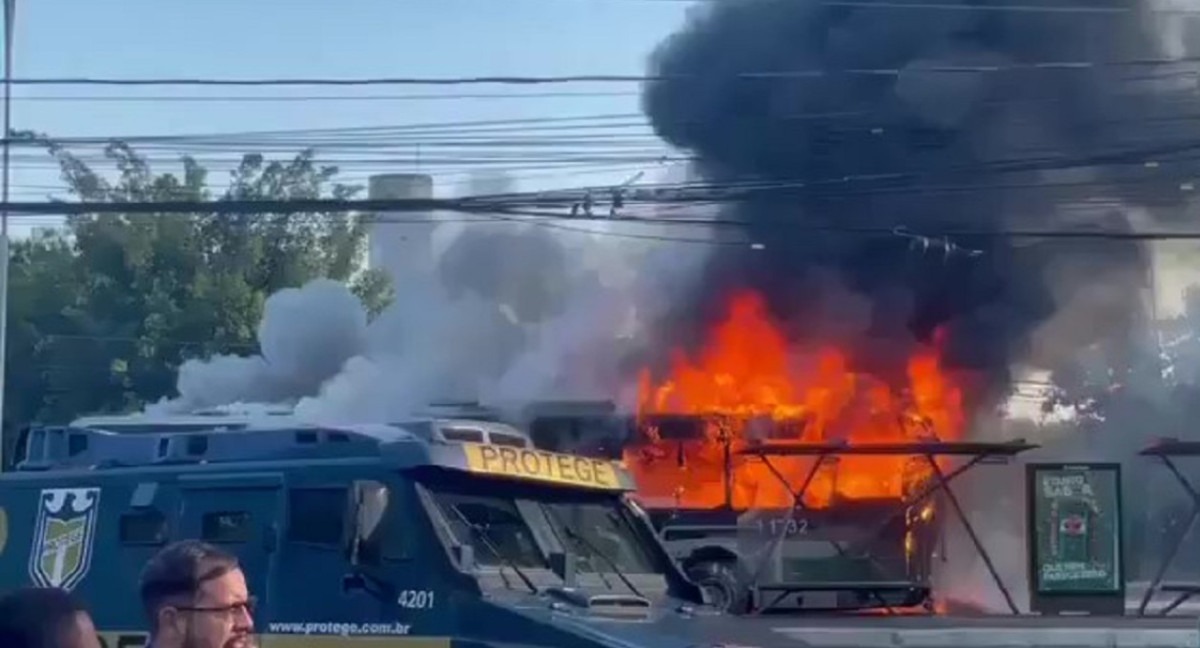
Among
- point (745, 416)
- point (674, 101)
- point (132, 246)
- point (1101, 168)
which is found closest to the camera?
point (745, 416)

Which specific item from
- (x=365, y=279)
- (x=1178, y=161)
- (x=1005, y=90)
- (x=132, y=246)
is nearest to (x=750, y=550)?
(x=1178, y=161)

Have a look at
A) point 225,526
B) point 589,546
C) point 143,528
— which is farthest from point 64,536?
point 589,546

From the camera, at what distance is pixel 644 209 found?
2822cm

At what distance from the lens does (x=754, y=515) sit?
19.0 meters

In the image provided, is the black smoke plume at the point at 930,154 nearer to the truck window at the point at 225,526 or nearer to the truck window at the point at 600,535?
the truck window at the point at 600,535

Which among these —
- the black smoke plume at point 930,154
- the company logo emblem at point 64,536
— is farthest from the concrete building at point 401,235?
the company logo emblem at point 64,536

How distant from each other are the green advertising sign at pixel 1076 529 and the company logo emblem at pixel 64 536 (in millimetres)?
9105

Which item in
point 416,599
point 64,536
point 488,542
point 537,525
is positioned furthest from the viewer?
point 64,536

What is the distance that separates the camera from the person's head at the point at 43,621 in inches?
148

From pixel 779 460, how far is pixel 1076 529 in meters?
4.13

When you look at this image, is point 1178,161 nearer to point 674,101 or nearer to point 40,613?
point 674,101

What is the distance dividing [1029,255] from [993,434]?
8.33ft

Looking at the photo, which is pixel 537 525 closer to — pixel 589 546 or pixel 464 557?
pixel 589 546

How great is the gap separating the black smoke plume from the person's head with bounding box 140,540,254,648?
22.7m
